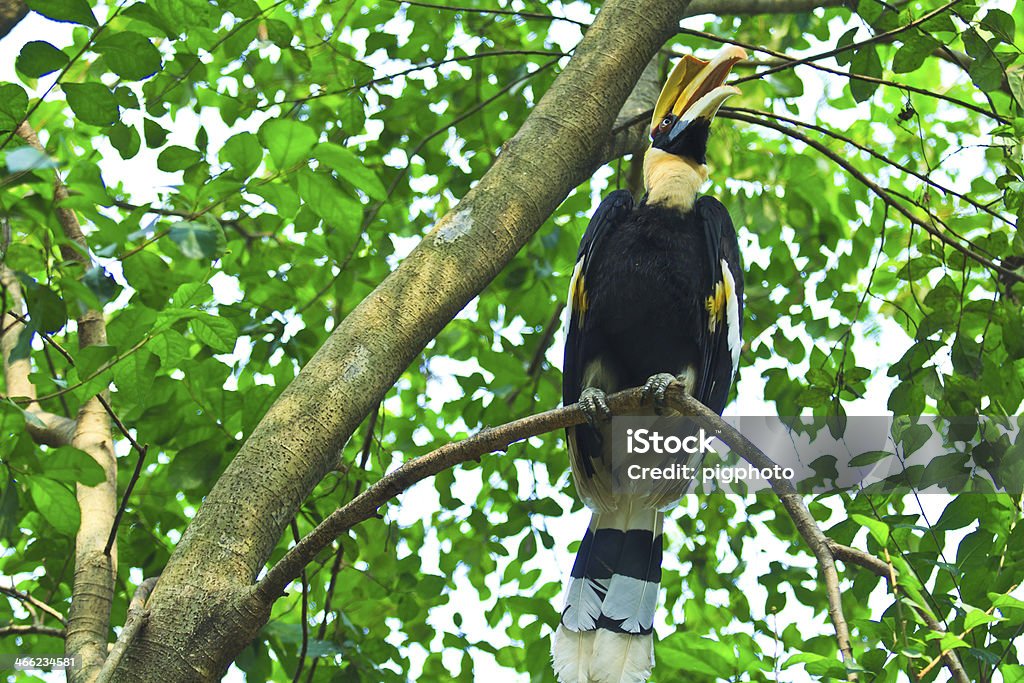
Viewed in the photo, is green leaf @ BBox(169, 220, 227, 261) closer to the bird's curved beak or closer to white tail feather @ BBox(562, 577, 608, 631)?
white tail feather @ BBox(562, 577, 608, 631)

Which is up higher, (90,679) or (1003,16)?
(1003,16)

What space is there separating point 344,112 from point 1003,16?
2.23m

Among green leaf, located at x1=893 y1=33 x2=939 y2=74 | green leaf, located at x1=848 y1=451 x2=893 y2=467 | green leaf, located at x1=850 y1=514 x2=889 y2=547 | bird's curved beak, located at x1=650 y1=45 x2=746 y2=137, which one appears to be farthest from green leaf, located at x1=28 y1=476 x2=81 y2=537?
green leaf, located at x1=893 y1=33 x2=939 y2=74

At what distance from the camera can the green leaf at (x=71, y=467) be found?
1871 millimetres

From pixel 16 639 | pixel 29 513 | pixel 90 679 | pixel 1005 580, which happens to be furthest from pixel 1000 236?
pixel 16 639

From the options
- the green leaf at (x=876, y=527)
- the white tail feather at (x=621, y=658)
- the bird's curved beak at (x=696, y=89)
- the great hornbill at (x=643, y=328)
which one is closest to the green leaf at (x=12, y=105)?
the great hornbill at (x=643, y=328)

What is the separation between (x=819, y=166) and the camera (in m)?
4.07

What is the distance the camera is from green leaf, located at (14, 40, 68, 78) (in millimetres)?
1942

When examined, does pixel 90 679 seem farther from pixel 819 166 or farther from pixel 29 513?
pixel 819 166

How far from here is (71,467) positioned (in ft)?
6.16

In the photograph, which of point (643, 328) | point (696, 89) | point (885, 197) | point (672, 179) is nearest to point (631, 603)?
point (643, 328)

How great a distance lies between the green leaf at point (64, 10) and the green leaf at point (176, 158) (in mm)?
616

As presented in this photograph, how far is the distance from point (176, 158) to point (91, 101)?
0.50 meters

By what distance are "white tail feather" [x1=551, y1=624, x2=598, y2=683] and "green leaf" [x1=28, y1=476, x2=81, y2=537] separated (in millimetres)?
1288
